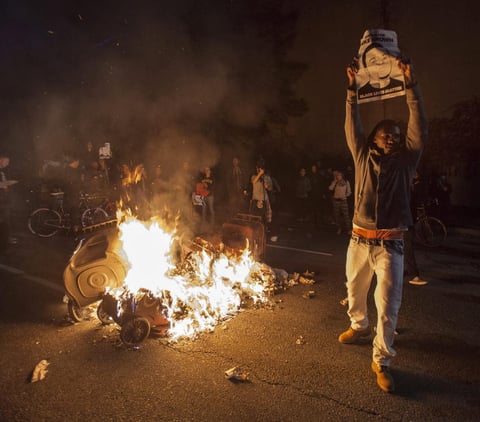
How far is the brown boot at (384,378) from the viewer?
302 cm

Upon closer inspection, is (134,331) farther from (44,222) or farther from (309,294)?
(44,222)

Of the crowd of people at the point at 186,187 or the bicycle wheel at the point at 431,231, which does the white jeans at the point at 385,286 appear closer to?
the crowd of people at the point at 186,187

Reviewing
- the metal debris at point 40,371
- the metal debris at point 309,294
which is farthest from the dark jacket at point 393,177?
the metal debris at point 40,371

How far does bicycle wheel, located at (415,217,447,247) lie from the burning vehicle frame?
15.4 ft

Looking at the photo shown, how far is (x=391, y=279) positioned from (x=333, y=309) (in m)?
1.65

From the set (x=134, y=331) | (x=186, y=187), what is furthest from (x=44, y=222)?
(x=134, y=331)

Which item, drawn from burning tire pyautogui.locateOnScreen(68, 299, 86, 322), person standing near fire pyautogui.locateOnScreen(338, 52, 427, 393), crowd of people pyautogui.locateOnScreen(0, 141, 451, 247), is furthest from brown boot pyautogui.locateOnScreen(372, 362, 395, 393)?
crowd of people pyautogui.locateOnScreen(0, 141, 451, 247)

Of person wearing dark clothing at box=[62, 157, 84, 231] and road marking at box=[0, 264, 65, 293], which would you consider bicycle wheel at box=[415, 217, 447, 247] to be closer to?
road marking at box=[0, 264, 65, 293]

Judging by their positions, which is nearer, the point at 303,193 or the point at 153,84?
the point at 153,84

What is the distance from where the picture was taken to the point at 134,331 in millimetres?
3770

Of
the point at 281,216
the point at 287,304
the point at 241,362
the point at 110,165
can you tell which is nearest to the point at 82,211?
the point at 110,165

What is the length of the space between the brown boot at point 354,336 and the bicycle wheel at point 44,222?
7.62 meters

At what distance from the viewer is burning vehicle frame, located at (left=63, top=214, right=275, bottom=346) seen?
3928mm

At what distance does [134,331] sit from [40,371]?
2.81 ft
